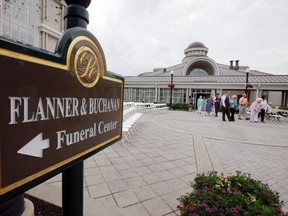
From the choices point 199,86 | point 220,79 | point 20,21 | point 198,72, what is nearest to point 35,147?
point 20,21

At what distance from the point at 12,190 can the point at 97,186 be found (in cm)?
260

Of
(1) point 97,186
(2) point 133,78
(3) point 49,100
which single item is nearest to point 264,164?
(1) point 97,186

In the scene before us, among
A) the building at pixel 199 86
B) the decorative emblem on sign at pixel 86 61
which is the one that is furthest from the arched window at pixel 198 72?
the decorative emblem on sign at pixel 86 61

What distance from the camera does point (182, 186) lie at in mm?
3184

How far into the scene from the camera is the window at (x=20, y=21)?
9.64 m

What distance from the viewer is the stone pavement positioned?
8.37 feet

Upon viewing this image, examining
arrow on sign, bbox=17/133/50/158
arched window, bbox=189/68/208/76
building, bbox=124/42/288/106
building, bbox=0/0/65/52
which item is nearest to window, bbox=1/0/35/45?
building, bbox=0/0/65/52

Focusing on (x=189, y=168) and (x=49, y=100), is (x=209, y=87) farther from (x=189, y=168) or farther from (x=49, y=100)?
(x=49, y=100)

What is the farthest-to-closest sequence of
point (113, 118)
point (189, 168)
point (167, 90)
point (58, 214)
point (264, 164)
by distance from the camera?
1. point (167, 90)
2. point (264, 164)
3. point (189, 168)
4. point (58, 214)
5. point (113, 118)

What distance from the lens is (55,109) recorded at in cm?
86

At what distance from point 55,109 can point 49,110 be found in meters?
0.03

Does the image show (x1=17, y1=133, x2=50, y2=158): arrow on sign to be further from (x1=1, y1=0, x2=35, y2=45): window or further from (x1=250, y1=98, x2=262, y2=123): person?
(x1=250, y1=98, x2=262, y2=123): person

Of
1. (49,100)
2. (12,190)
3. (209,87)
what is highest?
(209,87)

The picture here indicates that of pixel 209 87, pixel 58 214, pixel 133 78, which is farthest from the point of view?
pixel 133 78
